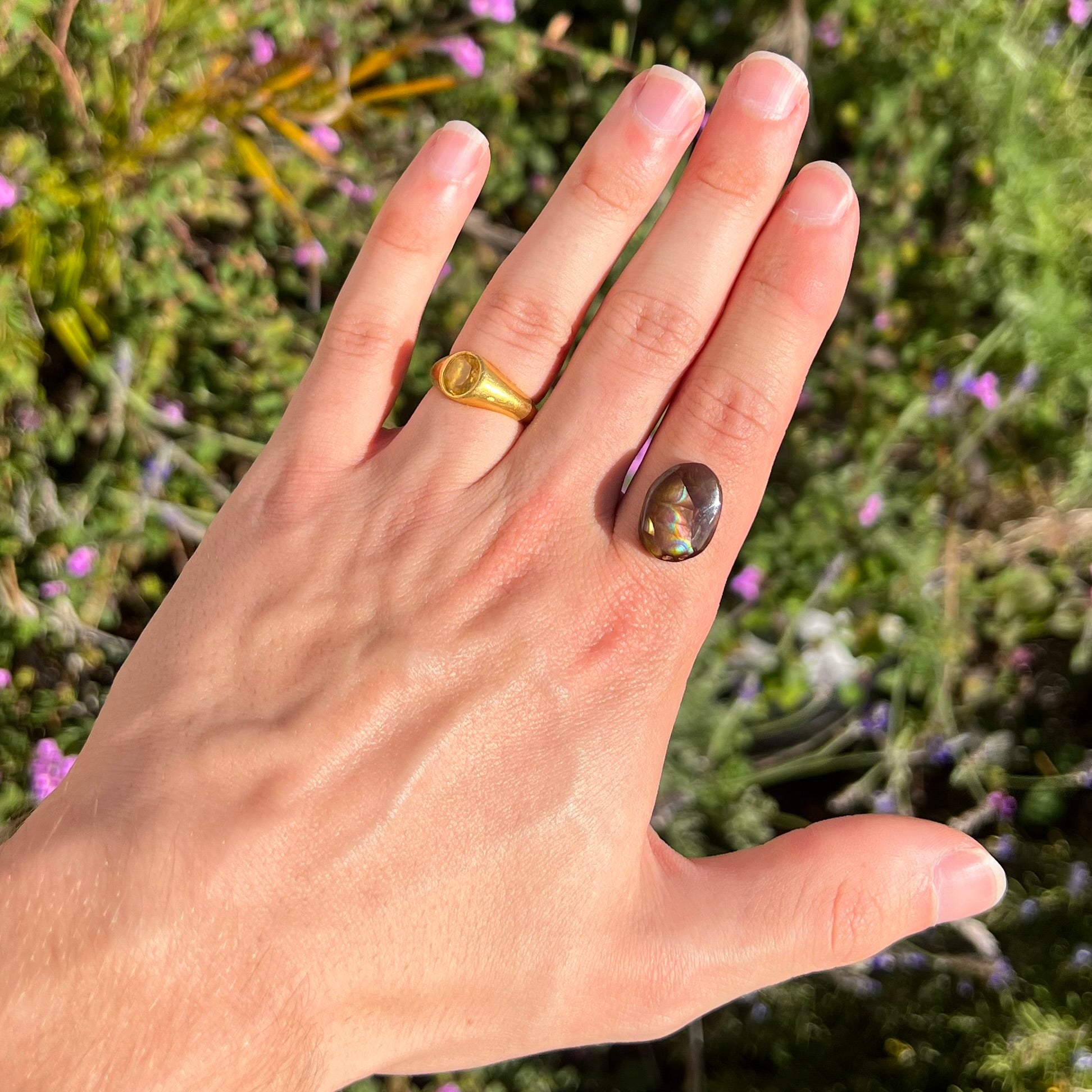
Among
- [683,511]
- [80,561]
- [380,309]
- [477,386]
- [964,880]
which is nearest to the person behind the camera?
[683,511]

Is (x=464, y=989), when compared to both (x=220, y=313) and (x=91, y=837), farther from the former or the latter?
(x=220, y=313)

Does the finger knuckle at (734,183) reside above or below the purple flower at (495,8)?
below

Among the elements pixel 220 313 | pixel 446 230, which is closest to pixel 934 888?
pixel 446 230

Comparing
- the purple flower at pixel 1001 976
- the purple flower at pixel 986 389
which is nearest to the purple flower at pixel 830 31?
the purple flower at pixel 986 389

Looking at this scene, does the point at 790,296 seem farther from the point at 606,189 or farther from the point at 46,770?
the point at 46,770

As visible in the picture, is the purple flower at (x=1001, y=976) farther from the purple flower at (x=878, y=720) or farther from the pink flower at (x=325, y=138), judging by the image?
the pink flower at (x=325, y=138)

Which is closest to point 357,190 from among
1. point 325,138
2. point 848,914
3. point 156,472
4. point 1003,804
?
point 325,138

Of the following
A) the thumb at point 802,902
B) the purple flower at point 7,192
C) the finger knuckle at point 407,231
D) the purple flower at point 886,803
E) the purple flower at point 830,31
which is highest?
the purple flower at point 830,31
